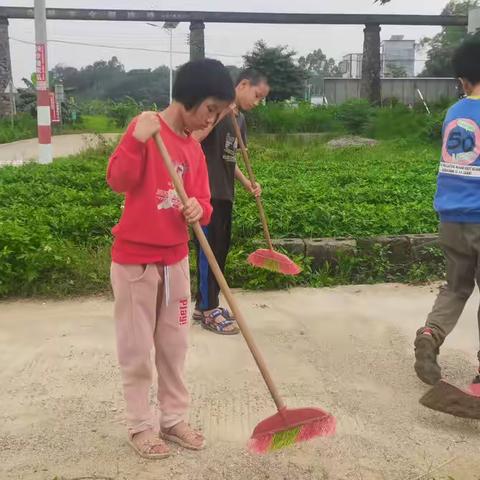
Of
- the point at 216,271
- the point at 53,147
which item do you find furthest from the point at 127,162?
the point at 53,147

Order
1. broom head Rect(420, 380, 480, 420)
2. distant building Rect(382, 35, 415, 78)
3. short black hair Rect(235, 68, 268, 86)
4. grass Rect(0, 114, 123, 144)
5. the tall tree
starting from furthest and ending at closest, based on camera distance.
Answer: distant building Rect(382, 35, 415, 78) → the tall tree → grass Rect(0, 114, 123, 144) → short black hair Rect(235, 68, 268, 86) → broom head Rect(420, 380, 480, 420)

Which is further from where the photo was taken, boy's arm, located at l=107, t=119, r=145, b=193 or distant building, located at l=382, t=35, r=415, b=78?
distant building, located at l=382, t=35, r=415, b=78

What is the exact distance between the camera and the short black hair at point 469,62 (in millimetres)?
3115

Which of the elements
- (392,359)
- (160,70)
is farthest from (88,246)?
(160,70)

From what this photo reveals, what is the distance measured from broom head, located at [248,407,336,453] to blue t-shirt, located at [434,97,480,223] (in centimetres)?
117

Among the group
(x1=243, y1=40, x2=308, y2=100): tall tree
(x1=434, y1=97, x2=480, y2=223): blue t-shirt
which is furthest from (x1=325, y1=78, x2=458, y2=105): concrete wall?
(x1=434, y1=97, x2=480, y2=223): blue t-shirt

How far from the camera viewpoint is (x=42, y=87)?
36.6 ft

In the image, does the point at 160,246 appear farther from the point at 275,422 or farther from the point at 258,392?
the point at 258,392

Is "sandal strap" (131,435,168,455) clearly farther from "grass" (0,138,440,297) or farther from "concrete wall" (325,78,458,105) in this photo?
"concrete wall" (325,78,458,105)

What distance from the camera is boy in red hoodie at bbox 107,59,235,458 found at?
94.2 inches

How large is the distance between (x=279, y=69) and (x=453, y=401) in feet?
81.5

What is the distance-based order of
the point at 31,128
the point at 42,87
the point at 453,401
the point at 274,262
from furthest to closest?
the point at 31,128, the point at 42,87, the point at 274,262, the point at 453,401

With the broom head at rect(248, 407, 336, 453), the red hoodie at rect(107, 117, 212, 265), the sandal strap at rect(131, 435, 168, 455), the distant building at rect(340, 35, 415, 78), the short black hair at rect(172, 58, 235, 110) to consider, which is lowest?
the sandal strap at rect(131, 435, 168, 455)

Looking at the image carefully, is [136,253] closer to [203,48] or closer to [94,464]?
[94,464]
